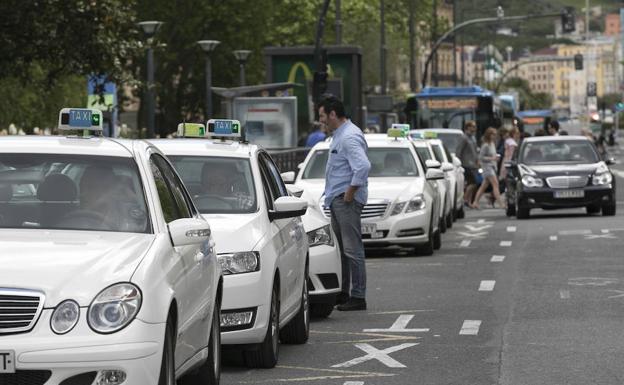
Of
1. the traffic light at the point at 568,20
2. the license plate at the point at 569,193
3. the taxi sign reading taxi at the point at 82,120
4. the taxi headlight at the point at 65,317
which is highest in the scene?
the traffic light at the point at 568,20

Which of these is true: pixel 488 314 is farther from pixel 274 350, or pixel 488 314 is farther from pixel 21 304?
pixel 21 304

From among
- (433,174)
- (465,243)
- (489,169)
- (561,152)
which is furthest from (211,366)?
(489,169)

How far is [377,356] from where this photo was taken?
39.8 feet

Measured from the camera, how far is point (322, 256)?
14.8 meters

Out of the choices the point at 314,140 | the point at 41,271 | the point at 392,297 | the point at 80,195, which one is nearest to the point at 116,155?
the point at 80,195

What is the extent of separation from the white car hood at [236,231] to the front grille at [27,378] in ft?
11.5

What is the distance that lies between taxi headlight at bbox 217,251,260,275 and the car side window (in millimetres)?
1237

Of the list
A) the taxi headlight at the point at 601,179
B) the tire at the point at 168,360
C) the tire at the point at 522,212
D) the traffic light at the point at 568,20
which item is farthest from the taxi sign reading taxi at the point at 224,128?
the traffic light at the point at 568,20

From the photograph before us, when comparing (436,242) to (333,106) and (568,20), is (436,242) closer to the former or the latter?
(333,106)

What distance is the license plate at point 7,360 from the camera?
7.64 metres

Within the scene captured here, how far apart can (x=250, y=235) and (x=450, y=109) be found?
44.3 m

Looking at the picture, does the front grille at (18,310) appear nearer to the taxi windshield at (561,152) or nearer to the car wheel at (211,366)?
the car wheel at (211,366)

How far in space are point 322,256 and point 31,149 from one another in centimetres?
572

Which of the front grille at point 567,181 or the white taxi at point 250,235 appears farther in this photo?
the front grille at point 567,181
